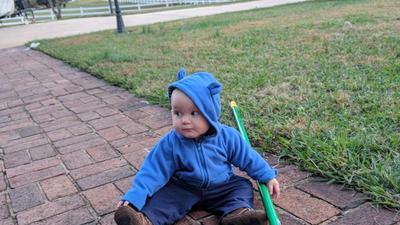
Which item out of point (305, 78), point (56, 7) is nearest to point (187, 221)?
point (305, 78)

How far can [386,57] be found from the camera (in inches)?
166

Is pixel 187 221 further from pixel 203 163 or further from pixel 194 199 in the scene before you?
pixel 203 163

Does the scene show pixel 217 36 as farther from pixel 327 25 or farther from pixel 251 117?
pixel 251 117

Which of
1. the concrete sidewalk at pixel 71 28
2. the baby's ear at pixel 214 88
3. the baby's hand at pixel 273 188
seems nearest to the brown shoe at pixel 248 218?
the baby's hand at pixel 273 188

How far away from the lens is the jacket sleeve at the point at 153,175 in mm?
1796

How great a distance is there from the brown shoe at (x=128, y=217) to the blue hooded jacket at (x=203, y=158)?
0.30 ft

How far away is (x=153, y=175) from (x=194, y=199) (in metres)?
0.21

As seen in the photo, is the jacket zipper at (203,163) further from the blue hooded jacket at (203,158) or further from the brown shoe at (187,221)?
the brown shoe at (187,221)

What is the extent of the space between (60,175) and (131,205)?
35.9 inches

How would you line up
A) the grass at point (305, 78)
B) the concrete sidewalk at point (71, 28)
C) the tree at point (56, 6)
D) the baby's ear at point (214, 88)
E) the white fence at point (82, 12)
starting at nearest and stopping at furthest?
the baby's ear at point (214, 88) < the grass at point (305, 78) < the concrete sidewalk at point (71, 28) < the white fence at point (82, 12) < the tree at point (56, 6)

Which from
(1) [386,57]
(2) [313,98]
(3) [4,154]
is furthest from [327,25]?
(3) [4,154]

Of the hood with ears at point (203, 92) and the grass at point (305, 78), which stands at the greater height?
the hood with ears at point (203, 92)

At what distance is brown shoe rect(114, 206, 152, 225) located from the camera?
5.58 ft

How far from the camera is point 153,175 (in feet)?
6.14
